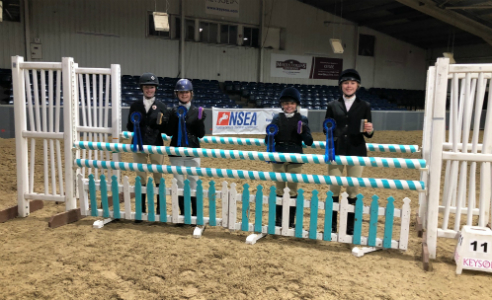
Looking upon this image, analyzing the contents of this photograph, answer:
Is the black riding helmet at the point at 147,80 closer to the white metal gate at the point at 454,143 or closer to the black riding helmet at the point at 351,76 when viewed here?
the black riding helmet at the point at 351,76

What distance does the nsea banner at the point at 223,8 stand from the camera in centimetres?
1430

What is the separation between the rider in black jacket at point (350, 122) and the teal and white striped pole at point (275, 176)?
0.20m

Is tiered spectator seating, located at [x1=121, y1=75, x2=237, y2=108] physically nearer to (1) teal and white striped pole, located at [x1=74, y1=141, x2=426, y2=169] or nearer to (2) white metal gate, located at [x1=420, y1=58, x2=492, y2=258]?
(1) teal and white striped pole, located at [x1=74, y1=141, x2=426, y2=169]

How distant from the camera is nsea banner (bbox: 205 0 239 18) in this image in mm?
14297

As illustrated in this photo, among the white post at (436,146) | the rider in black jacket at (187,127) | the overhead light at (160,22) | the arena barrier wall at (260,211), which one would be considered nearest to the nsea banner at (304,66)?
the overhead light at (160,22)

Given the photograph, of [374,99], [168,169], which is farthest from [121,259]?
[374,99]

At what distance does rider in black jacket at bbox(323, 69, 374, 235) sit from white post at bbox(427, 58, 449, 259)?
48 cm

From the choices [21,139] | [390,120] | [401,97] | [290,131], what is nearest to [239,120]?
[390,120]

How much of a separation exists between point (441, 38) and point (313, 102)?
851 centimetres

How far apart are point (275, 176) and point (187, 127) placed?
100cm

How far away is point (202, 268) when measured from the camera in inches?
102

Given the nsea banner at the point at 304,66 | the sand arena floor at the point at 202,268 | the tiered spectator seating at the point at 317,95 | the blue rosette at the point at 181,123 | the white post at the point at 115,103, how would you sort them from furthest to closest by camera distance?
1. the nsea banner at the point at 304,66
2. the tiered spectator seating at the point at 317,95
3. the white post at the point at 115,103
4. the blue rosette at the point at 181,123
5. the sand arena floor at the point at 202,268

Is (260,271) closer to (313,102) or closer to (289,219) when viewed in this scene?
(289,219)

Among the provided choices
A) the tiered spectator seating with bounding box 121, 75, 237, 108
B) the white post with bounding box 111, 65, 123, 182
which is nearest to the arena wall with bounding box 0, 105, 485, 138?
the tiered spectator seating with bounding box 121, 75, 237, 108
